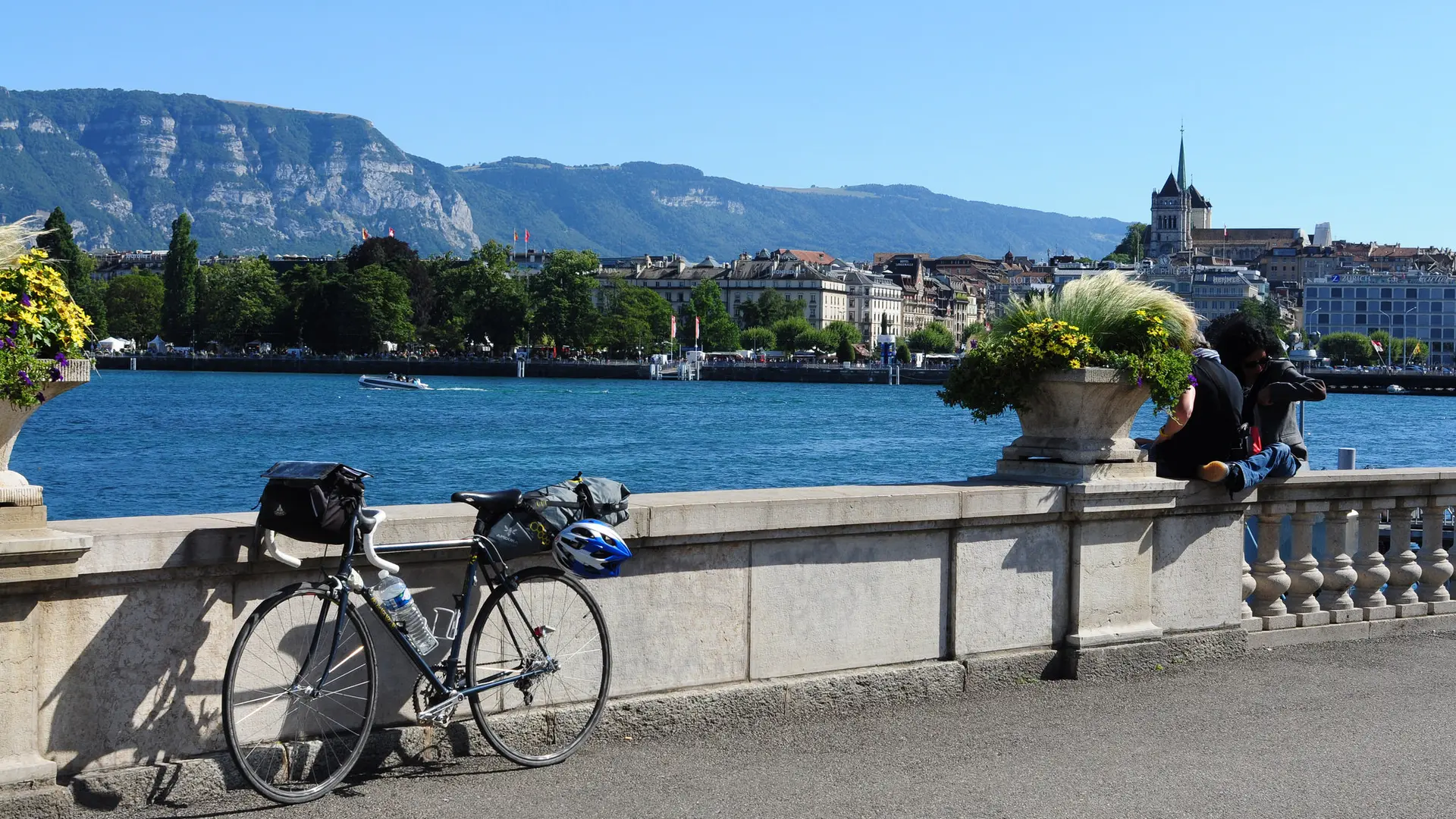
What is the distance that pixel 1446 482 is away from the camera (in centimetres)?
863

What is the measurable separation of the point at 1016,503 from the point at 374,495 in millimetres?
39080

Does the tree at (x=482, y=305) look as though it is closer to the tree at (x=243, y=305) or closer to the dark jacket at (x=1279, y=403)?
the tree at (x=243, y=305)

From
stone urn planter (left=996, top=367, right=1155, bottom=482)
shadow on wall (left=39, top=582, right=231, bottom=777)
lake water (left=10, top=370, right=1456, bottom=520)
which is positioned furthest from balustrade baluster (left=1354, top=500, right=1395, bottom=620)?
lake water (left=10, top=370, right=1456, bottom=520)

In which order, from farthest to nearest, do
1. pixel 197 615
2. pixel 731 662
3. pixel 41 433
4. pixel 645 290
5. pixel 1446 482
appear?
pixel 645 290 → pixel 41 433 → pixel 1446 482 → pixel 731 662 → pixel 197 615

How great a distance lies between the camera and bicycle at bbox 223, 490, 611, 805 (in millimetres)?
5156

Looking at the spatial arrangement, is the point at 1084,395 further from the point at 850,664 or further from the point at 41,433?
the point at 41,433

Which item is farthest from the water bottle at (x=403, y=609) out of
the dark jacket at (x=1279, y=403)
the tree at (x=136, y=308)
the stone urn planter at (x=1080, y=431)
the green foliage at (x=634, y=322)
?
the tree at (x=136, y=308)

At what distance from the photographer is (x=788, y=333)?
190 meters

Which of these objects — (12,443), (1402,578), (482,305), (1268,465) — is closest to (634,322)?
(482,305)

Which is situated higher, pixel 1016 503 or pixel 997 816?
pixel 1016 503

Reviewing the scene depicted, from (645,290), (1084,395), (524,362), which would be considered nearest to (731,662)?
(1084,395)

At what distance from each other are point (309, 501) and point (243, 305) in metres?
163

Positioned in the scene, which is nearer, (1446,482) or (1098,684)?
(1098,684)

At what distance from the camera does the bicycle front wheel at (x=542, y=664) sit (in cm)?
570
